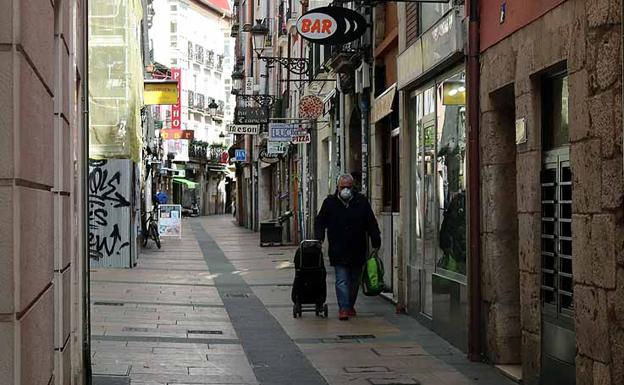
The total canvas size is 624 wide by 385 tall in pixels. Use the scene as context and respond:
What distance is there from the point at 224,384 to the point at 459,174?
12.0ft

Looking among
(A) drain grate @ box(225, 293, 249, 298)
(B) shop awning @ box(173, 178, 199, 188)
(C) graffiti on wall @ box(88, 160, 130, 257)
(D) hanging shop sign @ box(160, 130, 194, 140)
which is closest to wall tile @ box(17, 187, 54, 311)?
(A) drain grate @ box(225, 293, 249, 298)

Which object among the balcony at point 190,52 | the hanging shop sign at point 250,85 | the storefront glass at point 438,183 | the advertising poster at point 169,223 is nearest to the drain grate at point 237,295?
the storefront glass at point 438,183

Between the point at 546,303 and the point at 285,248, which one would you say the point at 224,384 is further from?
the point at 285,248

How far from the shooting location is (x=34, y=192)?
4.29 metres

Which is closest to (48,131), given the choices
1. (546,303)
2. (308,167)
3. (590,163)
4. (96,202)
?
(590,163)

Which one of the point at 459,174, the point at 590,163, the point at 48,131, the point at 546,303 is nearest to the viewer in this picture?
the point at 48,131

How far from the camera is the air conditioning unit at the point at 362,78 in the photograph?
1652 cm

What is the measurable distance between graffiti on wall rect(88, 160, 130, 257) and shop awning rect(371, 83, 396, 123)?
22.7 ft

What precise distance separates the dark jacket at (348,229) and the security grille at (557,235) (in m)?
4.60

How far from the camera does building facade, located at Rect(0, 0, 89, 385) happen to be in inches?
149

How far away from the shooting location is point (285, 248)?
29531 millimetres

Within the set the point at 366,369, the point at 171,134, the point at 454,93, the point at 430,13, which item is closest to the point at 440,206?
the point at 454,93

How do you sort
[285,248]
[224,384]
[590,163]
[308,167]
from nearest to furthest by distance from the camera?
[590,163], [224,384], [308,167], [285,248]

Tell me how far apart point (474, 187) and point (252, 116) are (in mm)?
23835
